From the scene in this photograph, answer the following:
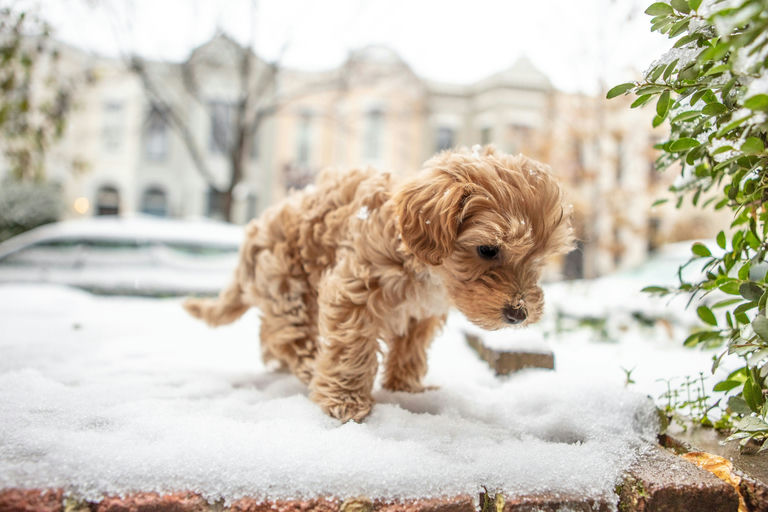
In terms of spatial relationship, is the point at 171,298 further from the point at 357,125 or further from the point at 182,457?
the point at 357,125

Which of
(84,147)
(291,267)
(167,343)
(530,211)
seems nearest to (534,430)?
(530,211)

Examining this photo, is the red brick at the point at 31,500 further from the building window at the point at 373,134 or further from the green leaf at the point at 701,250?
the building window at the point at 373,134

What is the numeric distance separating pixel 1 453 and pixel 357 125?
86.6 ft

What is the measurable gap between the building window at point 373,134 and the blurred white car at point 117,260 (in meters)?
20.9

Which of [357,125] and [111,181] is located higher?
[357,125]

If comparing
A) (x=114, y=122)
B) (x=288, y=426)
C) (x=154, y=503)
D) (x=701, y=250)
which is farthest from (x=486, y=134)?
(x=154, y=503)

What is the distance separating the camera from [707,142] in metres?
1.85

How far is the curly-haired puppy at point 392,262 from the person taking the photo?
7.14ft

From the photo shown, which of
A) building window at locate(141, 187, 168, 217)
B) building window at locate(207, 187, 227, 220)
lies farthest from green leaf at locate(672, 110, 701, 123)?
building window at locate(141, 187, 168, 217)

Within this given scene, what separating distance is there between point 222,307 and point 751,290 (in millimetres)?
2868

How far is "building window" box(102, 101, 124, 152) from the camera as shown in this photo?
25755 mm

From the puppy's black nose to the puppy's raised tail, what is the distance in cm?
186

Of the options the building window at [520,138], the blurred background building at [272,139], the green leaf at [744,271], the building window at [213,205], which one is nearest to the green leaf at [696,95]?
the green leaf at [744,271]

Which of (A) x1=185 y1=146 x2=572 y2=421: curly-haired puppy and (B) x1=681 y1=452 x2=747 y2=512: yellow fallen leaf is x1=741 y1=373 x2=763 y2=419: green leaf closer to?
(B) x1=681 y1=452 x2=747 y2=512: yellow fallen leaf
